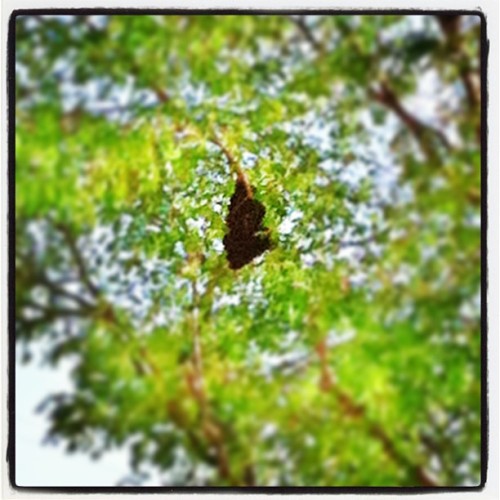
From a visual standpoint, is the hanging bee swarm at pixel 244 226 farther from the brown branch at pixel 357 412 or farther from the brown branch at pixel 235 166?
the brown branch at pixel 357 412

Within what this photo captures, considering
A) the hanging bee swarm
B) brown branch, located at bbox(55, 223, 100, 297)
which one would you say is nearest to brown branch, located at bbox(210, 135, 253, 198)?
→ the hanging bee swarm

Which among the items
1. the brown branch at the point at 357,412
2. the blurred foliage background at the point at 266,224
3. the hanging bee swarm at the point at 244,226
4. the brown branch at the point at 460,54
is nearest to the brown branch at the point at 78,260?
the blurred foliage background at the point at 266,224

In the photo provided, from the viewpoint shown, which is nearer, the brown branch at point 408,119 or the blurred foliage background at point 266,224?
the blurred foliage background at point 266,224

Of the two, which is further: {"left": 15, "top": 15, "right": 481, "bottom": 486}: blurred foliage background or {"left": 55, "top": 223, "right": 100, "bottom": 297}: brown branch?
{"left": 55, "top": 223, "right": 100, "bottom": 297}: brown branch

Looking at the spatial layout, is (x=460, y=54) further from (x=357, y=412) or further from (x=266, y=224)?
(x=357, y=412)

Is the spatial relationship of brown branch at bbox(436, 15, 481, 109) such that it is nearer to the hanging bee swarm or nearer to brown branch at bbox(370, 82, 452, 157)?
brown branch at bbox(370, 82, 452, 157)

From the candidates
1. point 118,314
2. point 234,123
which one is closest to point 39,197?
point 118,314
